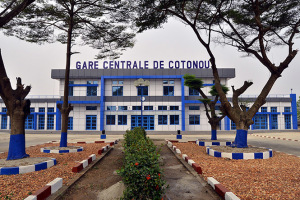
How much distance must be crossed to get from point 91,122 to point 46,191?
3202cm

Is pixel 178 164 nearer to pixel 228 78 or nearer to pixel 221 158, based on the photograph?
pixel 221 158

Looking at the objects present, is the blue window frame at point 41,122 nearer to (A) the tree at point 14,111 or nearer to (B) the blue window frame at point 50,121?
(B) the blue window frame at point 50,121

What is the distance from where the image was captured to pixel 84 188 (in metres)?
5.80

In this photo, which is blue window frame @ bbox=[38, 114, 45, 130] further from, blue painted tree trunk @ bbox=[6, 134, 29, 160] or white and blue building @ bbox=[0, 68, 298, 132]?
blue painted tree trunk @ bbox=[6, 134, 29, 160]

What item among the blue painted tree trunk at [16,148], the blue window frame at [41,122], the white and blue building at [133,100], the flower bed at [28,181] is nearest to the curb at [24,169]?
the flower bed at [28,181]

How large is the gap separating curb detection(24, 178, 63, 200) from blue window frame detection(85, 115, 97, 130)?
31.1 metres

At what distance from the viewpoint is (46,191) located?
4953 mm

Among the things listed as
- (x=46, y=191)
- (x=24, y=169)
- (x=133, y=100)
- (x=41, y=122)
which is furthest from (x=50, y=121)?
(x=46, y=191)

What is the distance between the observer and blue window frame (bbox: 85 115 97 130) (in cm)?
3597

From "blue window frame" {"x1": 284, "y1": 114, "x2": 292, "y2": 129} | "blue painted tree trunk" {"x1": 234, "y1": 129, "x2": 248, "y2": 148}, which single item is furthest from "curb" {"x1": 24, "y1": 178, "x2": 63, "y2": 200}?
"blue window frame" {"x1": 284, "y1": 114, "x2": 292, "y2": 129}

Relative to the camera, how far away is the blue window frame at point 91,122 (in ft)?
118

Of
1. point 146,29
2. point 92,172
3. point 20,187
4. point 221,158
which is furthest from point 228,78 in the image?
point 20,187

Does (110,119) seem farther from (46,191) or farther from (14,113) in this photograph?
(46,191)

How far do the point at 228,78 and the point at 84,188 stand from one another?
34.0 meters
